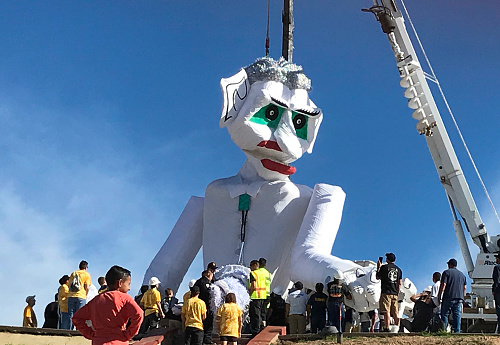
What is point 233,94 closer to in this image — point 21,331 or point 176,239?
point 176,239

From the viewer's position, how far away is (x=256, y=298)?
11.5m

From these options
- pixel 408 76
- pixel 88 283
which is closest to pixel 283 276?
pixel 88 283

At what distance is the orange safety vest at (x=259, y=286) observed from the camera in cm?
1148

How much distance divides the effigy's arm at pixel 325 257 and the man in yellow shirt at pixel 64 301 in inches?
155

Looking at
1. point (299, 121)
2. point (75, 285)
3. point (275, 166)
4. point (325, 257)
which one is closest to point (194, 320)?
point (75, 285)

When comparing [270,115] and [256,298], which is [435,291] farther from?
[270,115]

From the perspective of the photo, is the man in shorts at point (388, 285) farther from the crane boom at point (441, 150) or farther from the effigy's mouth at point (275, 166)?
the crane boom at point (441, 150)

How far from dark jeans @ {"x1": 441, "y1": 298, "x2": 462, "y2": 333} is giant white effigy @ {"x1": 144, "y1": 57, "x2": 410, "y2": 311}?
123 inches

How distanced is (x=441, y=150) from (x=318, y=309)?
8748 mm

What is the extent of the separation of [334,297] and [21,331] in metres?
4.63

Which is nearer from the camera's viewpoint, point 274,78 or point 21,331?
point 21,331

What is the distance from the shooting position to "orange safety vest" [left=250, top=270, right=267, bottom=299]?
1148 cm

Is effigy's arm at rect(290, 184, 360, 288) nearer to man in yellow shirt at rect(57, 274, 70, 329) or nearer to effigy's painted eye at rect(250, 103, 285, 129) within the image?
effigy's painted eye at rect(250, 103, 285, 129)

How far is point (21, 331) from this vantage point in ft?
37.4
